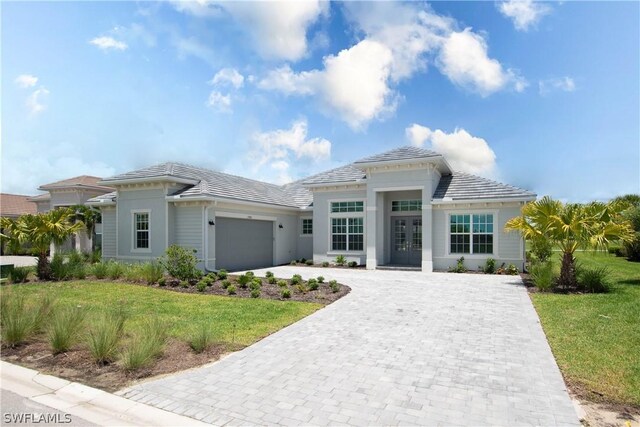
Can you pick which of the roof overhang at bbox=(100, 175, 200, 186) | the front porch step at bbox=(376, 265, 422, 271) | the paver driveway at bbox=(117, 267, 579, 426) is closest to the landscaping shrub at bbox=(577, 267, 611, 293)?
the paver driveway at bbox=(117, 267, 579, 426)

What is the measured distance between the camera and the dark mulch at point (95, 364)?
5.12 meters

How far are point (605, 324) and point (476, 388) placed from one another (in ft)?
15.8

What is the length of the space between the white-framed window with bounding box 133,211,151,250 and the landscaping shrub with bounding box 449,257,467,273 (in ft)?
47.0

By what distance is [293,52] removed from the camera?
1380 centimetres

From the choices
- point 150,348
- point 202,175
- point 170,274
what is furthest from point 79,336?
point 202,175

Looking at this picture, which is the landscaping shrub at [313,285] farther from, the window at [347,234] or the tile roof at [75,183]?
the tile roof at [75,183]

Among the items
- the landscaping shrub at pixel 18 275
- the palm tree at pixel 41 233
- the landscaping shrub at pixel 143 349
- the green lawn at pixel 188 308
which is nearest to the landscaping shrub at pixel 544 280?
the green lawn at pixel 188 308

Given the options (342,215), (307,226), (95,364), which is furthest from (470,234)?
(95,364)

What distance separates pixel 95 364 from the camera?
558 centimetres

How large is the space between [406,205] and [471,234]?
12.1ft

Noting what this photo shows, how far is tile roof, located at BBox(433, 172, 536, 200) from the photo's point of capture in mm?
16906

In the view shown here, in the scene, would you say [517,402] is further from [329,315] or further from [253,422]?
[329,315]

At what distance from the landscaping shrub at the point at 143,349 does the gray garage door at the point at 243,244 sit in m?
11.9

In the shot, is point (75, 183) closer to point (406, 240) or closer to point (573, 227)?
point (406, 240)
